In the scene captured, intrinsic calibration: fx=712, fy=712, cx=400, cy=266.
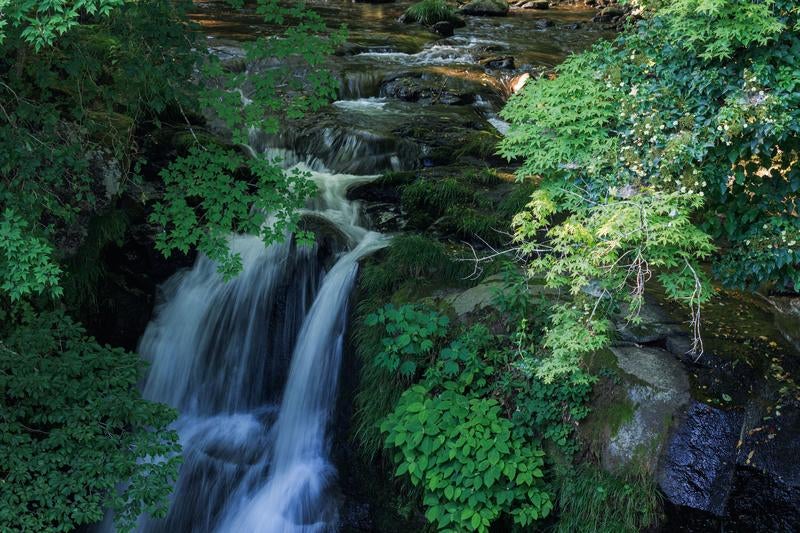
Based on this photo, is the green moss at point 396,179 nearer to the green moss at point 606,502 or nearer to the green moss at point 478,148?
the green moss at point 478,148

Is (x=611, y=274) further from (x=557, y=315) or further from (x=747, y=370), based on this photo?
(x=747, y=370)

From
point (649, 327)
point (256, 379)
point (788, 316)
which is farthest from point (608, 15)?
point (256, 379)

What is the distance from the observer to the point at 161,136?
8758 millimetres

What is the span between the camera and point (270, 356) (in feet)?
24.4

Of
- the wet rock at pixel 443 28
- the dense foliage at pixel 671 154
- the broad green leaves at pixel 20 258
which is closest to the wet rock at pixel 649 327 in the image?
the dense foliage at pixel 671 154

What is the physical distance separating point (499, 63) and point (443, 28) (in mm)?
3850

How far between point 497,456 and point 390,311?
1662 millimetres

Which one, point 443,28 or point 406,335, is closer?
point 406,335

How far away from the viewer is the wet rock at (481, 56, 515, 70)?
14.1m

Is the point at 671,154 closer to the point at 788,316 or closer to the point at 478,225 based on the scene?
the point at 788,316

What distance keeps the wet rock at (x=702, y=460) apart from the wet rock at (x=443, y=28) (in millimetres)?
13903

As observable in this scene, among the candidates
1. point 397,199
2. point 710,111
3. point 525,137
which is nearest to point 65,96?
point 397,199

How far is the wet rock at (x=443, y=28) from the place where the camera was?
17.4 m

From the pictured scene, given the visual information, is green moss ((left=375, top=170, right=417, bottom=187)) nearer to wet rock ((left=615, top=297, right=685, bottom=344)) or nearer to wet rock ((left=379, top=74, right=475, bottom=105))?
wet rock ((left=379, top=74, right=475, bottom=105))
